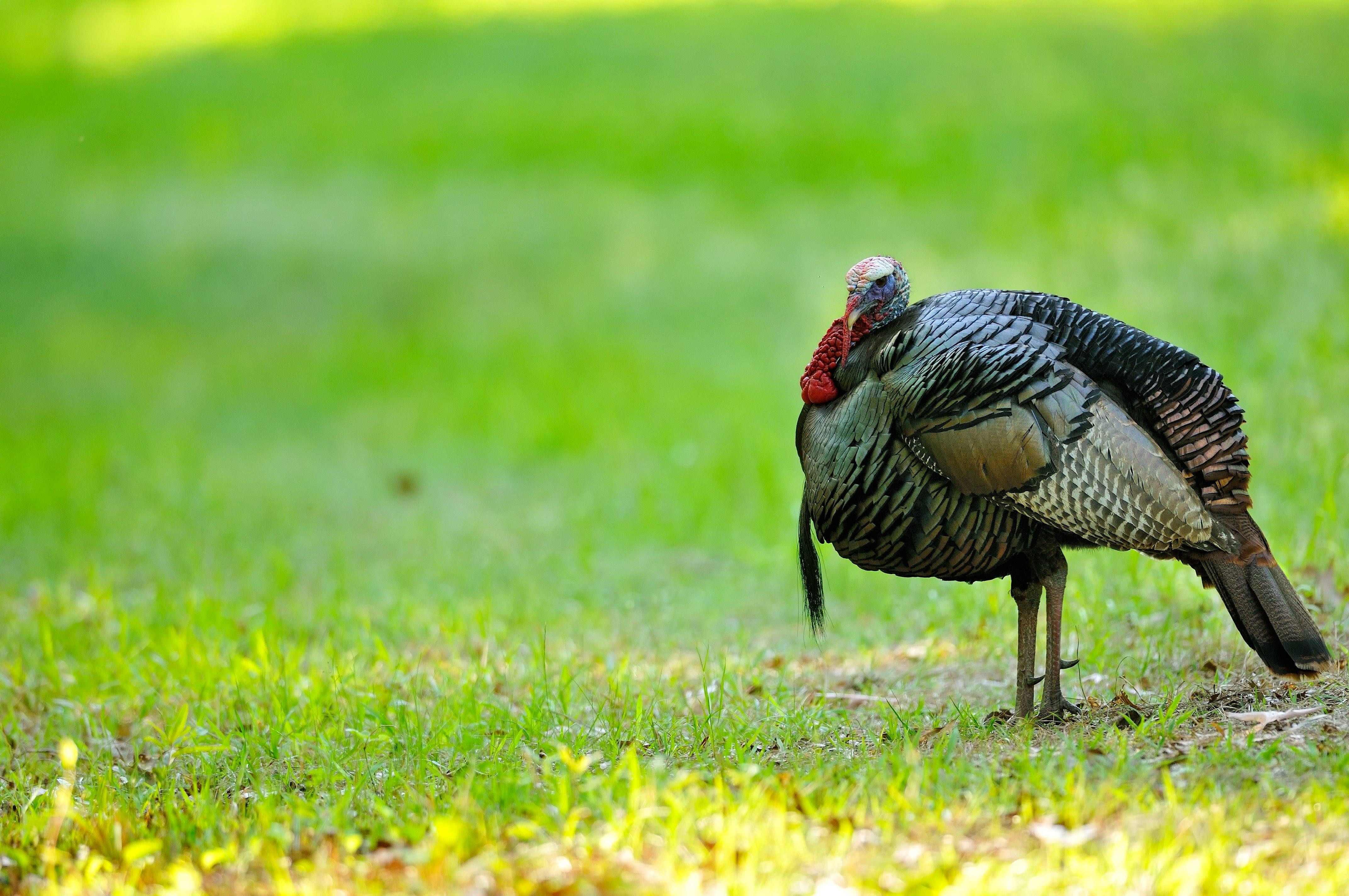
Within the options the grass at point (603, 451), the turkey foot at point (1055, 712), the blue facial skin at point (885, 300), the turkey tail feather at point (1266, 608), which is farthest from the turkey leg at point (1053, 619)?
the blue facial skin at point (885, 300)

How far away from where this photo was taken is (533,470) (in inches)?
327

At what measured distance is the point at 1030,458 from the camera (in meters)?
3.23

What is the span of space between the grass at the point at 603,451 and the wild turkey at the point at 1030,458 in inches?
16.6

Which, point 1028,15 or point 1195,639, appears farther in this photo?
point 1028,15

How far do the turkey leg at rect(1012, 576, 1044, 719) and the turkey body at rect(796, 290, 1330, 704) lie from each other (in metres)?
0.02

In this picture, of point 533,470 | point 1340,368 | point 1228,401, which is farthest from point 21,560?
point 1340,368

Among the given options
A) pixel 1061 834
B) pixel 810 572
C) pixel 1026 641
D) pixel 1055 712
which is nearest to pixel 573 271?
pixel 810 572

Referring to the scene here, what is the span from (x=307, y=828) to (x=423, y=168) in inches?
450

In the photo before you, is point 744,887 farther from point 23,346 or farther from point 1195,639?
point 23,346

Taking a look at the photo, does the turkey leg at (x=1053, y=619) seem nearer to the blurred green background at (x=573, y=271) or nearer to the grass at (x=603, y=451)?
the grass at (x=603, y=451)

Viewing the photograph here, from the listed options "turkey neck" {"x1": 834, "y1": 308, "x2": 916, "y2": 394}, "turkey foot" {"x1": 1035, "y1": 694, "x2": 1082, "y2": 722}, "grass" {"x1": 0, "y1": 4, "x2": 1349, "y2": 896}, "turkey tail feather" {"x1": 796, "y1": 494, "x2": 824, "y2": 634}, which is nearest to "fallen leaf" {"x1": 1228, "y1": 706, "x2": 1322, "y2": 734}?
"grass" {"x1": 0, "y1": 4, "x2": 1349, "y2": 896}

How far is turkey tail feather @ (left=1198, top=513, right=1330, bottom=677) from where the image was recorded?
3.15 m

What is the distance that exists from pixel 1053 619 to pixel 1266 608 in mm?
556

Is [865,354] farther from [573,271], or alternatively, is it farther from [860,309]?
[573,271]
